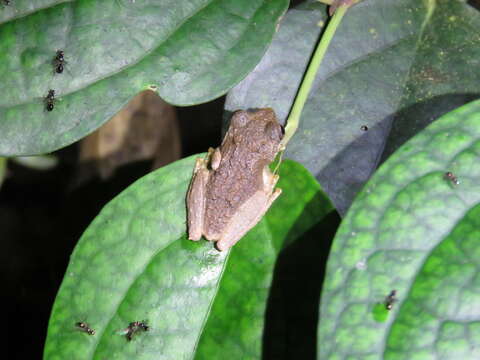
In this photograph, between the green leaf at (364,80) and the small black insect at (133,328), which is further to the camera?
the green leaf at (364,80)

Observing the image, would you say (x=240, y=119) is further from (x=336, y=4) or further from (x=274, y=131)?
(x=336, y=4)

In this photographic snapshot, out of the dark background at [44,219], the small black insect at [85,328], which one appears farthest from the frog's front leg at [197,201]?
the dark background at [44,219]

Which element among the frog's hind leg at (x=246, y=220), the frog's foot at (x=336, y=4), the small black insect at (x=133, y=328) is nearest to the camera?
the small black insect at (x=133, y=328)

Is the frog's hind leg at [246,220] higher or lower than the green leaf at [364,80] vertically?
lower

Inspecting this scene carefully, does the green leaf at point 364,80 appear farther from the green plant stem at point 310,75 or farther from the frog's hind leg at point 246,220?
the frog's hind leg at point 246,220

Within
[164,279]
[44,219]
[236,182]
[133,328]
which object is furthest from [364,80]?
[44,219]

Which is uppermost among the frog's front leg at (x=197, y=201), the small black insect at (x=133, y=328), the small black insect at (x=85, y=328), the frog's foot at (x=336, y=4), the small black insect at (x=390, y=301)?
the frog's foot at (x=336, y=4)
